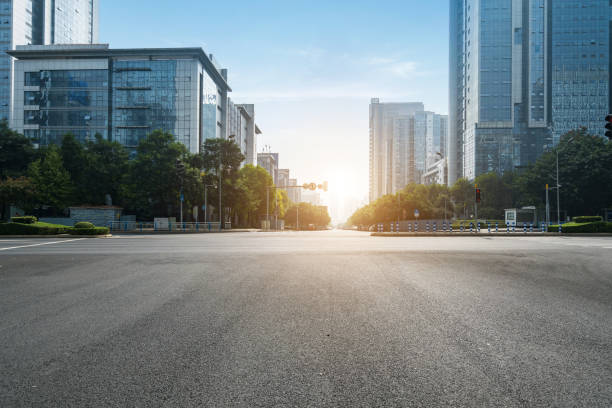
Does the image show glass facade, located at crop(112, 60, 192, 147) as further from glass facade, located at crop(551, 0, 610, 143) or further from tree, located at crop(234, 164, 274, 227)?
glass facade, located at crop(551, 0, 610, 143)

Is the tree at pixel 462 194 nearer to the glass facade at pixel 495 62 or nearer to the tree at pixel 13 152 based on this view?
the glass facade at pixel 495 62

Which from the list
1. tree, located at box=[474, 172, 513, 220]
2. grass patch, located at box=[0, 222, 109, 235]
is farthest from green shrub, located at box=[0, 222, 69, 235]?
tree, located at box=[474, 172, 513, 220]

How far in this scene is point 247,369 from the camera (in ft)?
12.5

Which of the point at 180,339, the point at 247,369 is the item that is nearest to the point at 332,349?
the point at 247,369

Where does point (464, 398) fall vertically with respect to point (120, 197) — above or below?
below

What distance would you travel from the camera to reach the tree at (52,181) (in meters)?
47.1

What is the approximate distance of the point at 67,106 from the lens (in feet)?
259

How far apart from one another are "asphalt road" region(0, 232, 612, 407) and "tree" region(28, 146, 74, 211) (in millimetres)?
44991

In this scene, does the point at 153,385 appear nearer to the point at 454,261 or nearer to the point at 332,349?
the point at 332,349

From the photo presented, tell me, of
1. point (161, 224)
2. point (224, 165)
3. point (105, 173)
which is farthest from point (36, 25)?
point (161, 224)

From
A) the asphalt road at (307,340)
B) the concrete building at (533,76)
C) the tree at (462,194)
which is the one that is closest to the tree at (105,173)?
the asphalt road at (307,340)

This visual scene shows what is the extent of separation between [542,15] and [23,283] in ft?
423

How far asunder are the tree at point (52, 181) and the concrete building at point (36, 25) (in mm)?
50682

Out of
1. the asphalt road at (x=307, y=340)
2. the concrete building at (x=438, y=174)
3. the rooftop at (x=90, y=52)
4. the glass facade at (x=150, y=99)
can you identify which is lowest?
the asphalt road at (x=307, y=340)
